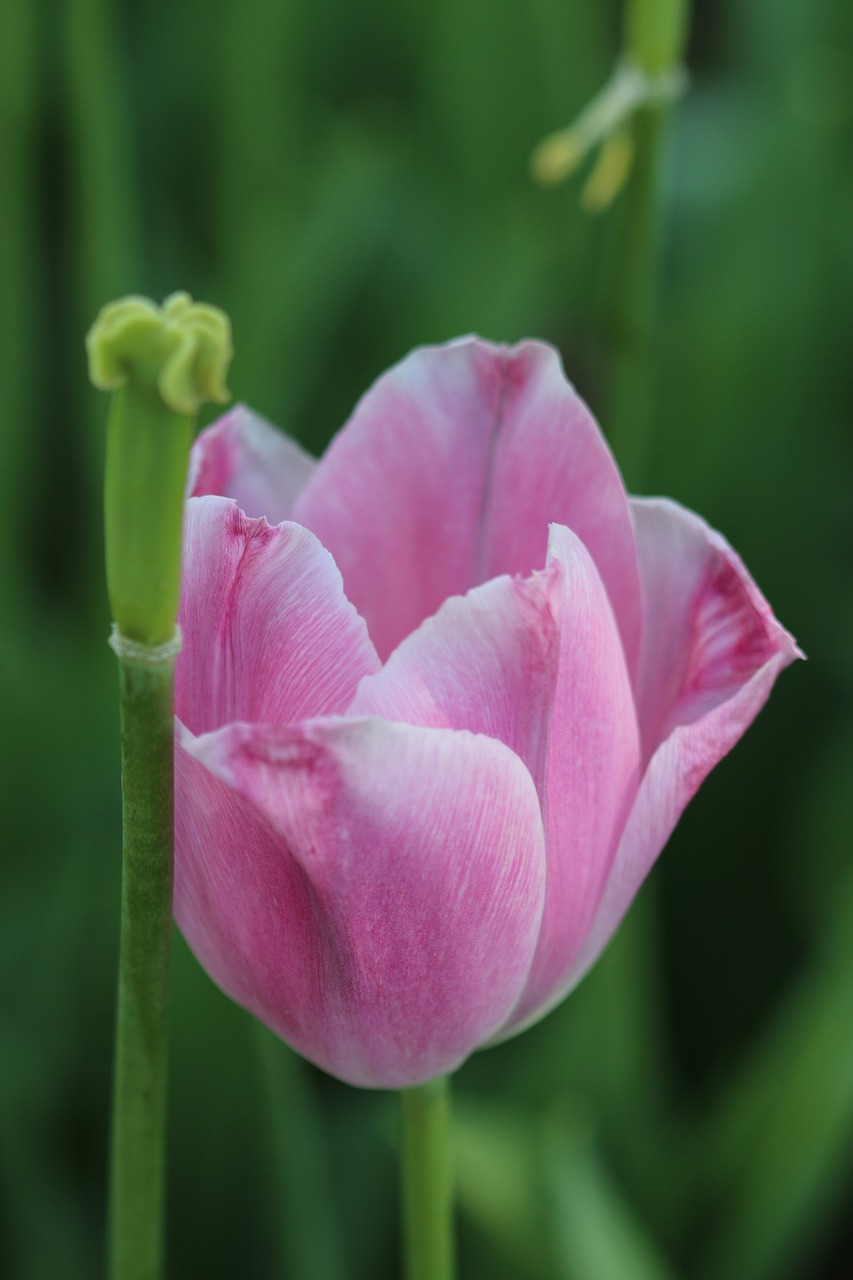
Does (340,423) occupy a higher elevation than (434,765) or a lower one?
lower

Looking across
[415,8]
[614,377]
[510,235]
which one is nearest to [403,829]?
[614,377]

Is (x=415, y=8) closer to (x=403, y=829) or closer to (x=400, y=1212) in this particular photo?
(x=400, y=1212)

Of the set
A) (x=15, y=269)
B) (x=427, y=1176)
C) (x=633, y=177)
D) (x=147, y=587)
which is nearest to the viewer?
(x=147, y=587)

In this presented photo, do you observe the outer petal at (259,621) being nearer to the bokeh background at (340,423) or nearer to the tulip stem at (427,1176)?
the tulip stem at (427,1176)

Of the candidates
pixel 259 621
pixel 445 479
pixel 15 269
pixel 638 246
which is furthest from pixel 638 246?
pixel 15 269

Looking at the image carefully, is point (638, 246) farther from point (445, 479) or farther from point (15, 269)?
point (15, 269)

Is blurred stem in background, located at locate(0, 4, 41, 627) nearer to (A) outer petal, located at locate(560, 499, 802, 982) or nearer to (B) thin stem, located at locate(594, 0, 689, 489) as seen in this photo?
(B) thin stem, located at locate(594, 0, 689, 489)

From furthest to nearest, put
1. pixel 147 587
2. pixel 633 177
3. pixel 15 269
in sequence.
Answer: pixel 15 269 → pixel 633 177 → pixel 147 587
